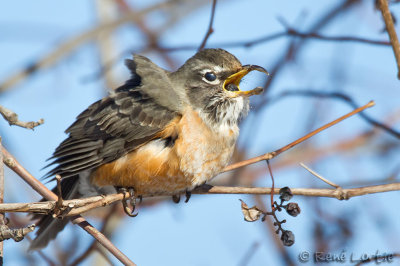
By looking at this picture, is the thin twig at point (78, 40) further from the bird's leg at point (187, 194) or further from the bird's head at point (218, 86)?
the bird's leg at point (187, 194)

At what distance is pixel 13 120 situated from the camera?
299cm

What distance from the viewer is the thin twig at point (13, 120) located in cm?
296

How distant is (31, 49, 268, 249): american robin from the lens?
429 centimetres

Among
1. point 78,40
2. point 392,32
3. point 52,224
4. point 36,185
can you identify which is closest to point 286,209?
point 392,32

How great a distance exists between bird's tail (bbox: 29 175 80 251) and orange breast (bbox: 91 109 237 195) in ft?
1.11

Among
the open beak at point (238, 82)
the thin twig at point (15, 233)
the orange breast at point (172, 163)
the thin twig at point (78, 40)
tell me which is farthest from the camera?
the thin twig at point (78, 40)

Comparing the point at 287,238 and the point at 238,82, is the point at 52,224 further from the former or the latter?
the point at 287,238

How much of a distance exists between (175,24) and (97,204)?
4.08 meters

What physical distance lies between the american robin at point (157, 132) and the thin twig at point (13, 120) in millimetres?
1334

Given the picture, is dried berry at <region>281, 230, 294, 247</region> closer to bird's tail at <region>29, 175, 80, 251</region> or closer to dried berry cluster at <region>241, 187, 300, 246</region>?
dried berry cluster at <region>241, 187, 300, 246</region>

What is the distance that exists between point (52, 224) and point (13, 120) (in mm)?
1980

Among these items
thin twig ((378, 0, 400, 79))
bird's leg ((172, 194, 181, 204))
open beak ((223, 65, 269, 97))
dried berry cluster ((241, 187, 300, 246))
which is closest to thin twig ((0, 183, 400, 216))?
dried berry cluster ((241, 187, 300, 246))

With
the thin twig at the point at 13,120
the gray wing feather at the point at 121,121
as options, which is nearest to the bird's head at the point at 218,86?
the gray wing feather at the point at 121,121

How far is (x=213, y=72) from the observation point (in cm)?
477
